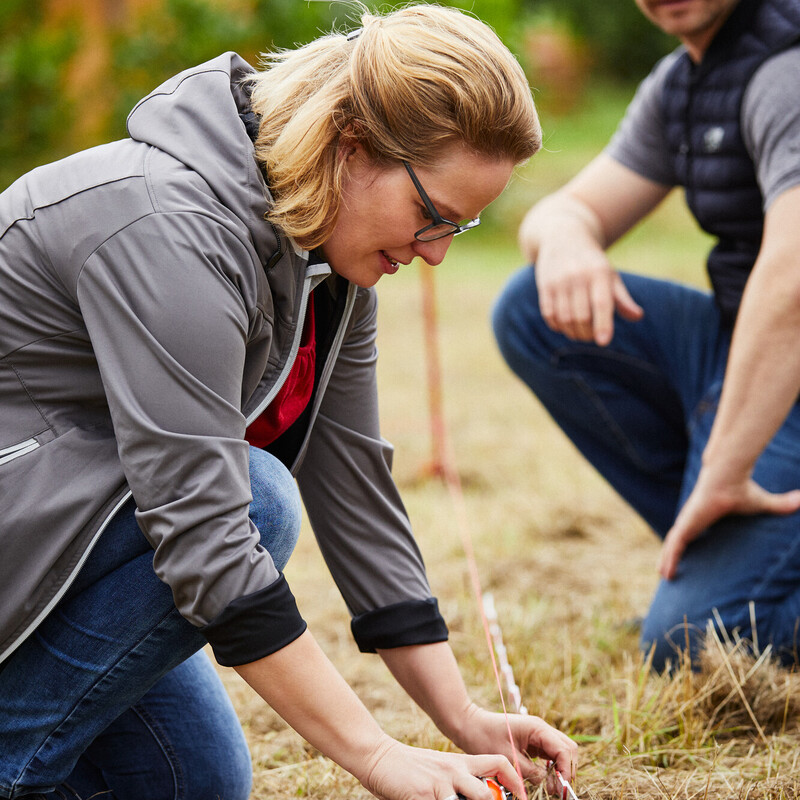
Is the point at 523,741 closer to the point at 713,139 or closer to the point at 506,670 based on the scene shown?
the point at 506,670

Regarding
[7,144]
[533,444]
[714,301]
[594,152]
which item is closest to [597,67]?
[594,152]

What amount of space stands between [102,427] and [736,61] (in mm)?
1792

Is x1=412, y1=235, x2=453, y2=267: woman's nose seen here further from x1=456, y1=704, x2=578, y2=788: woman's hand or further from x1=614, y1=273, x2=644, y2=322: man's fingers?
x1=614, y1=273, x2=644, y2=322: man's fingers

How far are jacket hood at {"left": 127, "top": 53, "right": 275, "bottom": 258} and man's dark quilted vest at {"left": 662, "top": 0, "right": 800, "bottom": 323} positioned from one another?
1453 millimetres

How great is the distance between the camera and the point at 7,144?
11.1m

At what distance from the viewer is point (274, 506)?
4.90ft

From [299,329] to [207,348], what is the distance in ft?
0.75

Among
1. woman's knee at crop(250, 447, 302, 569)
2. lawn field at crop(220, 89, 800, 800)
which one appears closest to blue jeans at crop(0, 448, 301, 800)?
woman's knee at crop(250, 447, 302, 569)

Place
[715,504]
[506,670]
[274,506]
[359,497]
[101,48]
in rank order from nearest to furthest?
[274,506]
[359,497]
[506,670]
[715,504]
[101,48]

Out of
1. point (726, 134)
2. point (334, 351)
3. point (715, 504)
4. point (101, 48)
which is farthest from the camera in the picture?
point (101, 48)

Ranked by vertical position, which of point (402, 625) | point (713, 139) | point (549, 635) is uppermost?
point (713, 139)

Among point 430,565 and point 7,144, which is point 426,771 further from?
point 7,144

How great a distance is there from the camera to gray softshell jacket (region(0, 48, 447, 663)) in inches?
50.3

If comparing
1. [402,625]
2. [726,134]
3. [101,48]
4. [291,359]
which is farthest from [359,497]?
[101,48]
